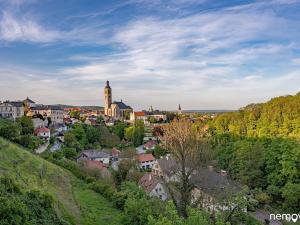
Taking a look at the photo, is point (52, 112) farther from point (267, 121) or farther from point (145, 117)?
point (267, 121)

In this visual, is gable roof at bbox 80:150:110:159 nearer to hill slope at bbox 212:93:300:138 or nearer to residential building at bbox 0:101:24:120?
residential building at bbox 0:101:24:120

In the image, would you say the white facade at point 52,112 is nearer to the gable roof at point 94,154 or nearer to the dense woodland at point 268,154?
the gable roof at point 94,154

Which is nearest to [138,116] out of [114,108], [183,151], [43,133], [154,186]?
[114,108]

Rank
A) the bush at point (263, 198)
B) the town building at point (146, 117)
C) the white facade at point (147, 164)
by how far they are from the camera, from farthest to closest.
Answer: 1. the town building at point (146, 117)
2. the white facade at point (147, 164)
3. the bush at point (263, 198)

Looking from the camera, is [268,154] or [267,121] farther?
[267,121]

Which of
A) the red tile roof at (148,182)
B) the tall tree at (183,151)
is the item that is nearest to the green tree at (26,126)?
the red tile roof at (148,182)

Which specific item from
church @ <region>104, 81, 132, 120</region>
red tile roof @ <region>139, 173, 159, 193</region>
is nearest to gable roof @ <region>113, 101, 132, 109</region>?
church @ <region>104, 81, 132, 120</region>
